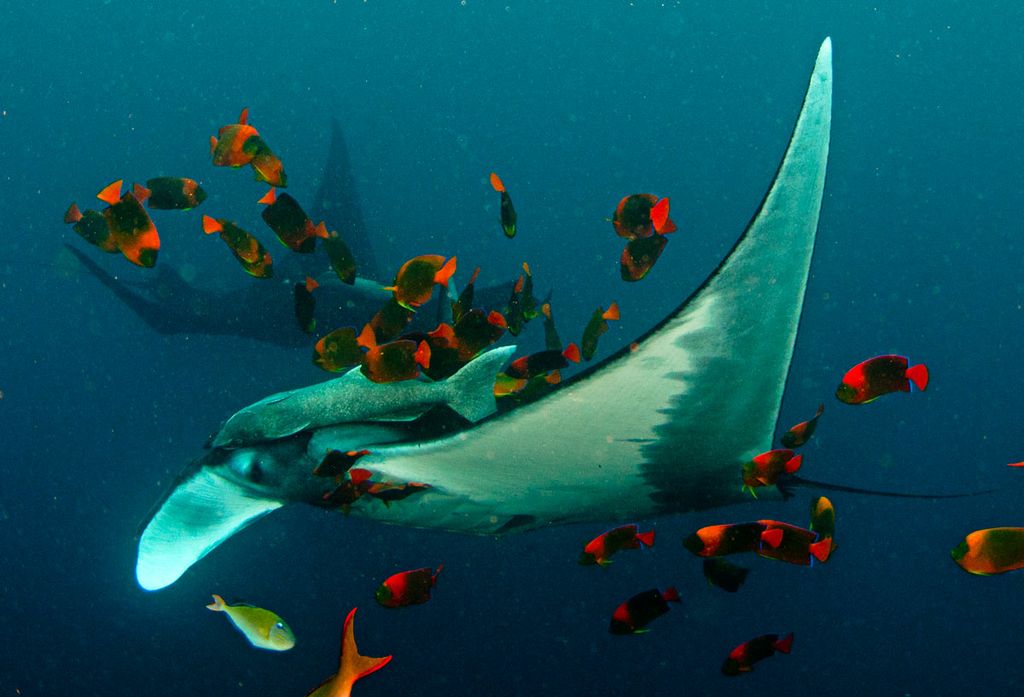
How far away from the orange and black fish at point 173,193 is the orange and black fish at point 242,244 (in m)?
0.11

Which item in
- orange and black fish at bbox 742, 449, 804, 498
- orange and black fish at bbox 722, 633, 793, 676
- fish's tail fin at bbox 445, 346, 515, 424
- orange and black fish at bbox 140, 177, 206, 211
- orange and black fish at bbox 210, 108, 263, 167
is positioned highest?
orange and black fish at bbox 210, 108, 263, 167

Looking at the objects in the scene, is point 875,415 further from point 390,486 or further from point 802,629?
→ point 390,486

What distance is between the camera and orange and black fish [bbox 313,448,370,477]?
6.09 feet

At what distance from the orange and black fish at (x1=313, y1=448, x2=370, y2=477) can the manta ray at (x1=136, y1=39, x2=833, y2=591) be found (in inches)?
4.8

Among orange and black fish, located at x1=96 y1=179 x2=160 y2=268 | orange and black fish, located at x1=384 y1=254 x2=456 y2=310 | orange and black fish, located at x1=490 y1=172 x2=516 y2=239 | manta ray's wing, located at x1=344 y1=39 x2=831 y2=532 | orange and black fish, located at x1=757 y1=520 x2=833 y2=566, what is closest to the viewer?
manta ray's wing, located at x1=344 y1=39 x2=831 y2=532

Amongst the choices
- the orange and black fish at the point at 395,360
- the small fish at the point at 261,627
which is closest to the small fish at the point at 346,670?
the small fish at the point at 261,627

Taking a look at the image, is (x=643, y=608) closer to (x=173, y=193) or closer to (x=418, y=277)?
(x=418, y=277)

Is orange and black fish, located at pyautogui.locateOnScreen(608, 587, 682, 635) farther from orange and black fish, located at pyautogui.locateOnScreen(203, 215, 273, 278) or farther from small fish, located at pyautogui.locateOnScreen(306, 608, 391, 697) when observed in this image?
orange and black fish, located at pyautogui.locateOnScreen(203, 215, 273, 278)

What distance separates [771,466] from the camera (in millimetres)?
1826

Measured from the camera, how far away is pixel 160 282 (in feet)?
18.8

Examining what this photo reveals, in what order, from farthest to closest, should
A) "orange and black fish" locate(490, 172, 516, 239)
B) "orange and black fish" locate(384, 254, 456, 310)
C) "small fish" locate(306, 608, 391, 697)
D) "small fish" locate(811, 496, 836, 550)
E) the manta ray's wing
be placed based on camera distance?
"orange and black fish" locate(490, 172, 516, 239) → "orange and black fish" locate(384, 254, 456, 310) → "small fish" locate(811, 496, 836, 550) → "small fish" locate(306, 608, 391, 697) → the manta ray's wing

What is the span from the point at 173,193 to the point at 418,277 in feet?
3.83

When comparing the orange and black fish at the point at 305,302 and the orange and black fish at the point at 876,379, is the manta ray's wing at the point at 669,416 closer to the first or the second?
the orange and black fish at the point at 876,379

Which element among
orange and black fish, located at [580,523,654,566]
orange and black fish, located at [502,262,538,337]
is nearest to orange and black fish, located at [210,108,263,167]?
orange and black fish, located at [502,262,538,337]
